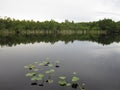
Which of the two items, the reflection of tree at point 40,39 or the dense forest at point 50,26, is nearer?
the reflection of tree at point 40,39

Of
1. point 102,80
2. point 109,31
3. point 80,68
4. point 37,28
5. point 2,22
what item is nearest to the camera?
point 102,80

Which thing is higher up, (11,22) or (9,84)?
(11,22)

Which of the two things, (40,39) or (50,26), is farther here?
(50,26)

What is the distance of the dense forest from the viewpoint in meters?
75.8

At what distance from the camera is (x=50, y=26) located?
92.3 meters

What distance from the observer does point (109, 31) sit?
10856 cm

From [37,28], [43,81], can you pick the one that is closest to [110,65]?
[43,81]

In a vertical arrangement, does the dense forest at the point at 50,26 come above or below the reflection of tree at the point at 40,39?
above

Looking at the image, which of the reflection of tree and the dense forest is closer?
the reflection of tree

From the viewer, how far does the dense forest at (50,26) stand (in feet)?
249

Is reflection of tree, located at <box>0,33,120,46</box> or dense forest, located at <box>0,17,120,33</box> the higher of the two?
dense forest, located at <box>0,17,120,33</box>

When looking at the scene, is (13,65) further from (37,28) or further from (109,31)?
(109,31)

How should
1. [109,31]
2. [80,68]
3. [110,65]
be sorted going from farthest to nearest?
[109,31]
[110,65]
[80,68]

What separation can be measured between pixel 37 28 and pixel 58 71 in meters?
75.5
